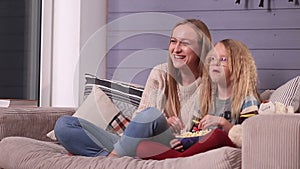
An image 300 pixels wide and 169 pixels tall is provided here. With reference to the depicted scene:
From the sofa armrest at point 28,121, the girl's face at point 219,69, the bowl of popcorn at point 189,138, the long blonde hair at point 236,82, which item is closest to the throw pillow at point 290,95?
the long blonde hair at point 236,82

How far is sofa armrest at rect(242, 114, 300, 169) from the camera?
5.02ft

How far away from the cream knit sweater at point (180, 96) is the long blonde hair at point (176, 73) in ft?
0.08

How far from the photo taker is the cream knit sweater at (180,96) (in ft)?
7.49

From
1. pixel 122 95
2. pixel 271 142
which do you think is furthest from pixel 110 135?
pixel 271 142

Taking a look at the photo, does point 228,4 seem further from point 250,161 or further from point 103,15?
point 250,161

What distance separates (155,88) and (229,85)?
0.32m

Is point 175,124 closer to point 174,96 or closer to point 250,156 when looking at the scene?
point 174,96

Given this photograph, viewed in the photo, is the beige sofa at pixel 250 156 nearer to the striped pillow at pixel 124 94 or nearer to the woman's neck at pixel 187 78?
the woman's neck at pixel 187 78

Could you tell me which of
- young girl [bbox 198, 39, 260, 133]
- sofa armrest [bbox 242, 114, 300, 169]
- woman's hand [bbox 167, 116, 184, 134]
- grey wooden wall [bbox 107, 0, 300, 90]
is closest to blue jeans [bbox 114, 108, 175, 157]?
woman's hand [bbox 167, 116, 184, 134]

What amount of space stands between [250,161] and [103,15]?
209cm

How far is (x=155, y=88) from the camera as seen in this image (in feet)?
8.09

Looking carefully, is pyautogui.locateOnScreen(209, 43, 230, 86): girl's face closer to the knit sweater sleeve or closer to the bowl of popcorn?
the knit sweater sleeve

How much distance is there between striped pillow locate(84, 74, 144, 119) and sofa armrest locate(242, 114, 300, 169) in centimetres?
120

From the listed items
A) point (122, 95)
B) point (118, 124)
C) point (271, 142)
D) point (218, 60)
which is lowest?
point (118, 124)
